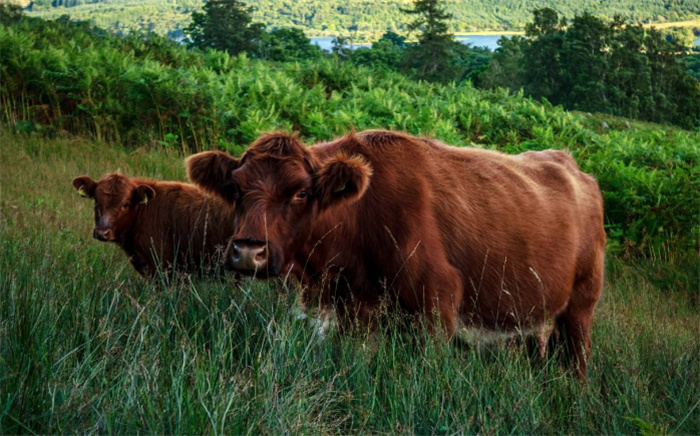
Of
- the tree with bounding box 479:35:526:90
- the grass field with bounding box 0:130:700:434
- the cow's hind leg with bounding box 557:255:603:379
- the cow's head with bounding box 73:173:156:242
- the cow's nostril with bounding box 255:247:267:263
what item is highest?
the cow's nostril with bounding box 255:247:267:263

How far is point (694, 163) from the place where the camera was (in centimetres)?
1448

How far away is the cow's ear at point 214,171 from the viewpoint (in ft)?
17.8

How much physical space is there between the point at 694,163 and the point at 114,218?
1125 centimetres

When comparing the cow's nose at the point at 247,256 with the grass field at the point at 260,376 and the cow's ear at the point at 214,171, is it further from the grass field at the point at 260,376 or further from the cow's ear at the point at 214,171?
the cow's ear at the point at 214,171

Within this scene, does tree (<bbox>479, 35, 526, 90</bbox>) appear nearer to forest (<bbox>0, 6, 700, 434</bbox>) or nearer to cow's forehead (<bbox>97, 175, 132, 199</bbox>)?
forest (<bbox>0, 6, 700, 434</bbox>)

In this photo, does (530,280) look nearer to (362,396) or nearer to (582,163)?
(362,396)

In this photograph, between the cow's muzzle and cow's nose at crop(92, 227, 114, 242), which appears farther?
cow's nose at crop(92, 227, 114, 242)

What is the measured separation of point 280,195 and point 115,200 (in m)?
3.61

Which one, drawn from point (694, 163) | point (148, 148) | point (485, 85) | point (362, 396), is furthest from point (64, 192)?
point (485, 85)

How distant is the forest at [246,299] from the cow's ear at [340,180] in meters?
0.75

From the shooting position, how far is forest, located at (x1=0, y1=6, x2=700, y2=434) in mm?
3783

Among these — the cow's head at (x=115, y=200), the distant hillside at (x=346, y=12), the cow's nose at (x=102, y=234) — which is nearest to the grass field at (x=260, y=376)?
the cow's nose at (x=102, y=234)

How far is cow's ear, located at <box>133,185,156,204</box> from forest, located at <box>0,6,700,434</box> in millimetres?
658

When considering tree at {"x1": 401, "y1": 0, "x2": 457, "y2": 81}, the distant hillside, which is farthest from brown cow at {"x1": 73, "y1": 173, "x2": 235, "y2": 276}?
tree at {"x1": 401, "y1": 0, "x2": 457, "y2": 81}
